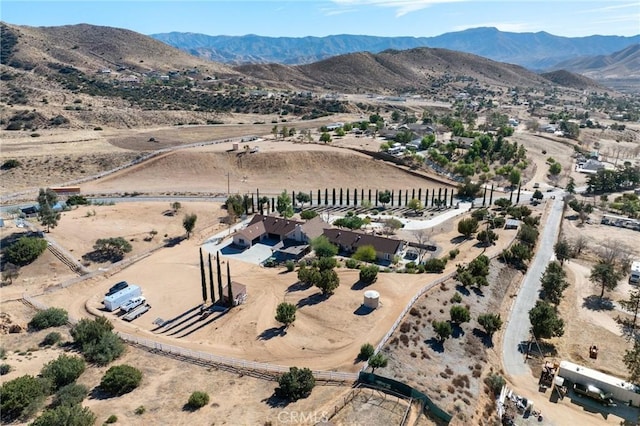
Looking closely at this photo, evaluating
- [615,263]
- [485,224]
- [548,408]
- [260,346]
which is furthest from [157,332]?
[615,263]

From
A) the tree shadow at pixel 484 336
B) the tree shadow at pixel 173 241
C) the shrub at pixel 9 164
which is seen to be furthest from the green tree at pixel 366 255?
the shrub at pixel 9 164

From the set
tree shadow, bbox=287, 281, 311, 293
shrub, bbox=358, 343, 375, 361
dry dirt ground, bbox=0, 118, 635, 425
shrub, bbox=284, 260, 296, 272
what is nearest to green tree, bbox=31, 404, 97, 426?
dry dirt ground, bbox=0, 118, 635, 425

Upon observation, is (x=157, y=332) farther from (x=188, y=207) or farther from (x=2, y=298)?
(x=188, y=207)

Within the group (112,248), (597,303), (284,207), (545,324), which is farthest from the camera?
(284,207)

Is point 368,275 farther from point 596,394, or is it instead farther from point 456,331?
point 596,394

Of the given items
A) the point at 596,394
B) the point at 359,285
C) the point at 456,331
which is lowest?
the point at 596,394

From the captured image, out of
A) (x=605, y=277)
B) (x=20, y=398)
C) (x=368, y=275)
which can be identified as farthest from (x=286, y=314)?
(x=605, y=277)

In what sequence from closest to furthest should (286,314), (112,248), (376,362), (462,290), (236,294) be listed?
1. (376,362)
2. (286,314)
3. (236,294)
4. (462,290)
5. (112,248)

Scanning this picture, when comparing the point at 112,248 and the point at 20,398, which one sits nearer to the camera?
the point at 20,398

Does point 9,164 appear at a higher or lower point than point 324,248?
higher
